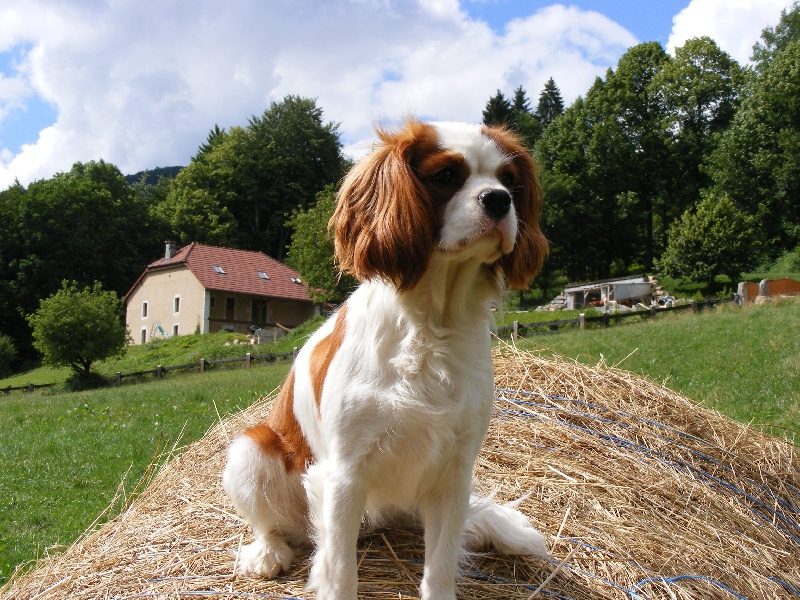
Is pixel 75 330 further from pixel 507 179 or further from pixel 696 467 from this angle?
pixel 507 179

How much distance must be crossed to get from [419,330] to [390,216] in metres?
0.49

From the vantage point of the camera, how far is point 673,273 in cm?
3869

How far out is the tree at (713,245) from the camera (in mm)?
36281

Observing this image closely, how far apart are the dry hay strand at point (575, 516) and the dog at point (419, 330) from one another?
1.67ft

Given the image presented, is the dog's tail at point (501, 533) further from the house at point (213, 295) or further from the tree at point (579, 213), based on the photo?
the tree at point (579, 213)

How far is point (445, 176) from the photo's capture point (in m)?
2.92

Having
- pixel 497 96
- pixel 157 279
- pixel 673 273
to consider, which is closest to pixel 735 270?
pixel 673 273

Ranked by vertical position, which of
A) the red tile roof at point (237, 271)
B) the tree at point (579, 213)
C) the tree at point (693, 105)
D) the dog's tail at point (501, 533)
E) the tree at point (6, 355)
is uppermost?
the tree at point (693, 105)

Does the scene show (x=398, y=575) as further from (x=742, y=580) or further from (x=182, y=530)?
(x=742, y=580)

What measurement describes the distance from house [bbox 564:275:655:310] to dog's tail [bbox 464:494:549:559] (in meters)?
33.6

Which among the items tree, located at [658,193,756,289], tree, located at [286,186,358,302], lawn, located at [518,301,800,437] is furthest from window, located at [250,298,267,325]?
lawn, located at [518,301,800,437]

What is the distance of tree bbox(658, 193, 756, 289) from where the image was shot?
36281mm

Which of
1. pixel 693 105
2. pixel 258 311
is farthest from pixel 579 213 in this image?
pixel 258 311

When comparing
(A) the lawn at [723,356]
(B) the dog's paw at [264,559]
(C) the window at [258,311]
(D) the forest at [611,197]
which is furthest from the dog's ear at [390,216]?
(C) the window at [258,311]
